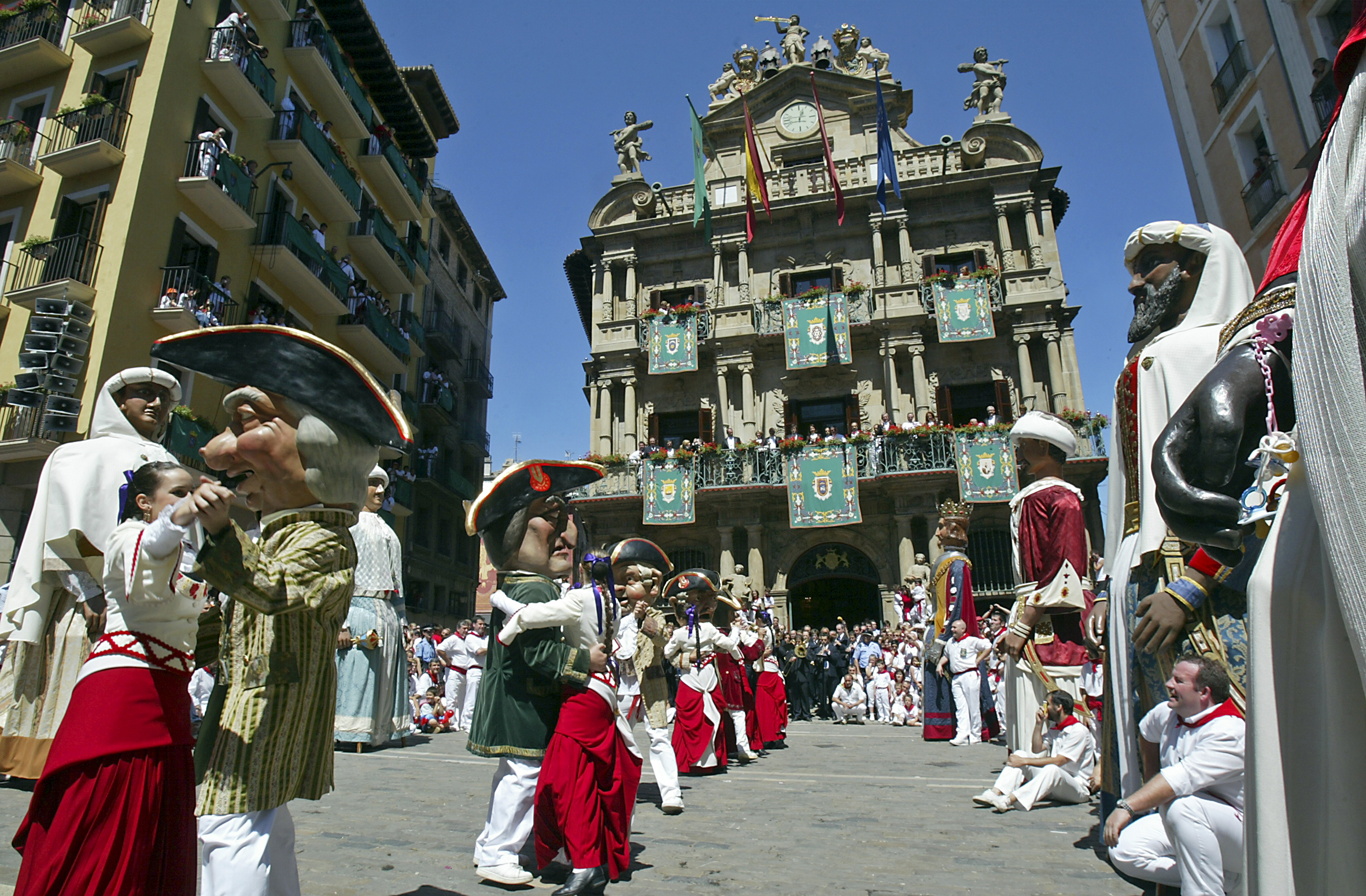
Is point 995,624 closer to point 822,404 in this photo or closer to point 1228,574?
point 1228,574

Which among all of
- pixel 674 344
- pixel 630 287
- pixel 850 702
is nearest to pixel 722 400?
pixel 674 344

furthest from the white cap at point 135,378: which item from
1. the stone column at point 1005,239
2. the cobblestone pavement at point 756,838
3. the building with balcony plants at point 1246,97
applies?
the stone column at point 1005,239

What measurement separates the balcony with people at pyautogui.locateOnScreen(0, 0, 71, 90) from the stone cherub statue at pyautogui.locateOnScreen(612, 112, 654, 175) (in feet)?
47.6

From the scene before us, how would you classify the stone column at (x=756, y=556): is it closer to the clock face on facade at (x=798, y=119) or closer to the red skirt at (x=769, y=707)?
the red skirt at (x=769, y=707)

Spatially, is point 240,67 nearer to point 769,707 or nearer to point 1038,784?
point 769,707

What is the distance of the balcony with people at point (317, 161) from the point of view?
63.3 feet

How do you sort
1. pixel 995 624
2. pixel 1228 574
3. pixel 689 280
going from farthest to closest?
1. pixel 689 280
2. pixel 995 624
3. pixel 1228 574

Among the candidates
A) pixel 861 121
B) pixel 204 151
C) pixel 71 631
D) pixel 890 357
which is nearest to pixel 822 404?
pixel 890 357

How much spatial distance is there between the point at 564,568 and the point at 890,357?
751 inches

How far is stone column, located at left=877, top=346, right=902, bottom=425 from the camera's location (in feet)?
72.3

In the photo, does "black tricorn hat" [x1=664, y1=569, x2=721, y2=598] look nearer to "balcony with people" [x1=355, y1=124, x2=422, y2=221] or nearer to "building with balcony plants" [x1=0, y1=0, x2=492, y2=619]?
"building with balcony plants" [x1=0, y1=0, x2=492, y2=619]

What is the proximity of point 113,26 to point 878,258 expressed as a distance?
18.5 metres

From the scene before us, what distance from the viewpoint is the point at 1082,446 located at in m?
19.6

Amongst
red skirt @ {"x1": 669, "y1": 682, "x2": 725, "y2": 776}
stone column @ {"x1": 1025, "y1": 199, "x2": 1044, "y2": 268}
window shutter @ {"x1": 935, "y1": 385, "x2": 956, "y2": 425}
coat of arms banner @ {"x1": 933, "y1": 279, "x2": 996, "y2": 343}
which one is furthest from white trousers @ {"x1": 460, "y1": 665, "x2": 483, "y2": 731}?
stone column @ {"x1": 1025, "y1": 199, "x2": 1044, "y2": 268}
